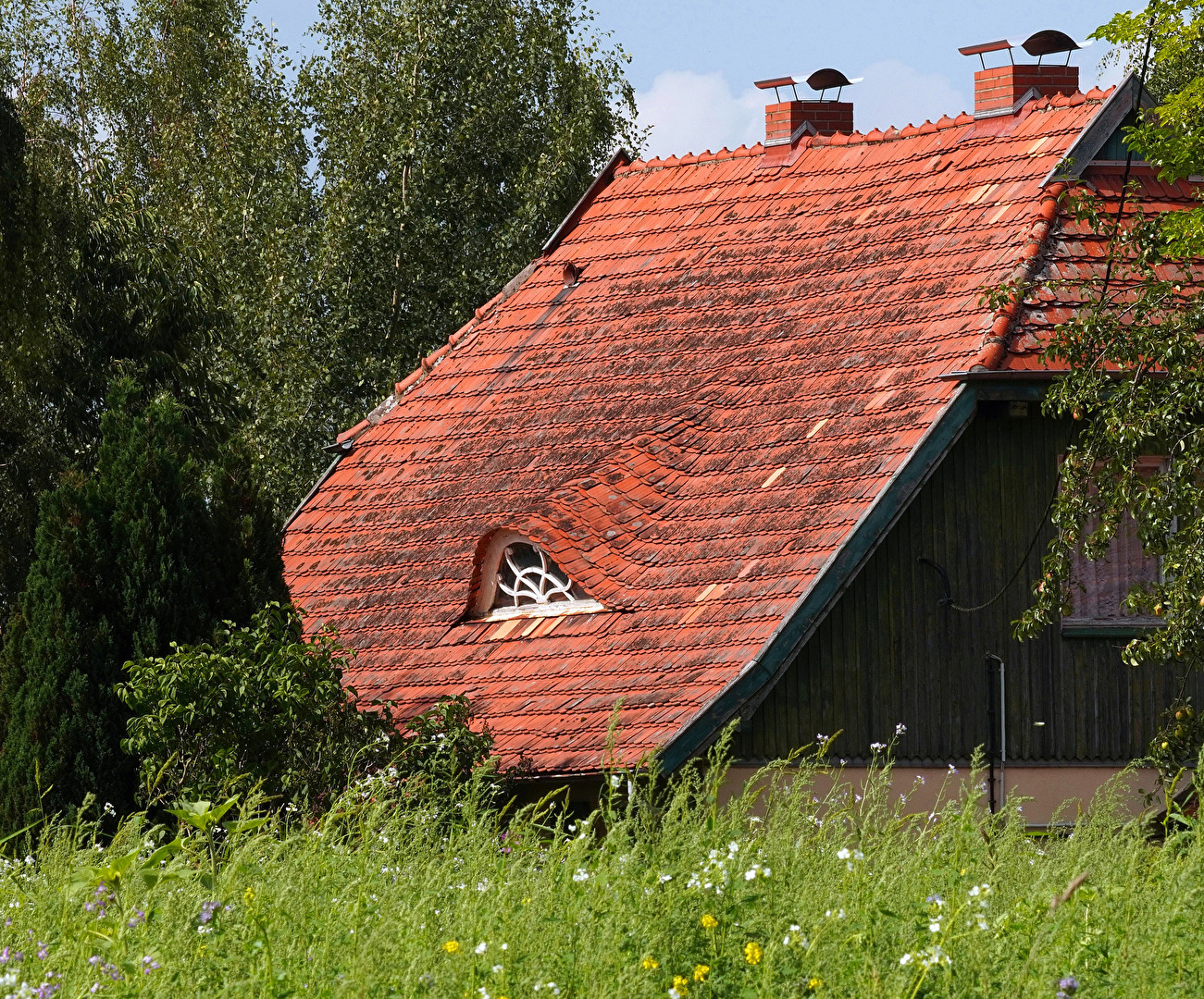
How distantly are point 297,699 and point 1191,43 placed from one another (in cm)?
720

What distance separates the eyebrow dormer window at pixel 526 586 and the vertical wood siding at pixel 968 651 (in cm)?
230

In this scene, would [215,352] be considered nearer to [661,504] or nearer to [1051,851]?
[661,504]

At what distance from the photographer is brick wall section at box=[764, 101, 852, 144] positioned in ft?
61.4

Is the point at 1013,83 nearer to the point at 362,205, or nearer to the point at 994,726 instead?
the point at 994,726

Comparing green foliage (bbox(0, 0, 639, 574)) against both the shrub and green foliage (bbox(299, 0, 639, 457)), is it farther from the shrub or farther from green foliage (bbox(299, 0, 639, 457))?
the shrub

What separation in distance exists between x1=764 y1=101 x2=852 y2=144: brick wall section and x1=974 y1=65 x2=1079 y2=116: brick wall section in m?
2.18

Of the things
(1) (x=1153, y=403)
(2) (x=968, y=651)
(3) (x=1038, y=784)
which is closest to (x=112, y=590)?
(2) (x=968, y=651)

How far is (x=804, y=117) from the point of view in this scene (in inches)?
742

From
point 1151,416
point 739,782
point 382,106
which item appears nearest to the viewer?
point 1151,416

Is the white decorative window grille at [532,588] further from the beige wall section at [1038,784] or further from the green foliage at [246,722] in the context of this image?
the green foliage at [246,722]

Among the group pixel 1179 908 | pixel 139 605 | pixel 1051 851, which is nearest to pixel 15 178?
pixel 139 605

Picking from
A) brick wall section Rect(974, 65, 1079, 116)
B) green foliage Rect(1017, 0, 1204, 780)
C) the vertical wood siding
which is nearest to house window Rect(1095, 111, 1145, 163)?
brick wall section Rect(974, 65, 1079, 116)

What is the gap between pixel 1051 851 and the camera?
7613 mm

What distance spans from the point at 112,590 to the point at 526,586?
362 cm
